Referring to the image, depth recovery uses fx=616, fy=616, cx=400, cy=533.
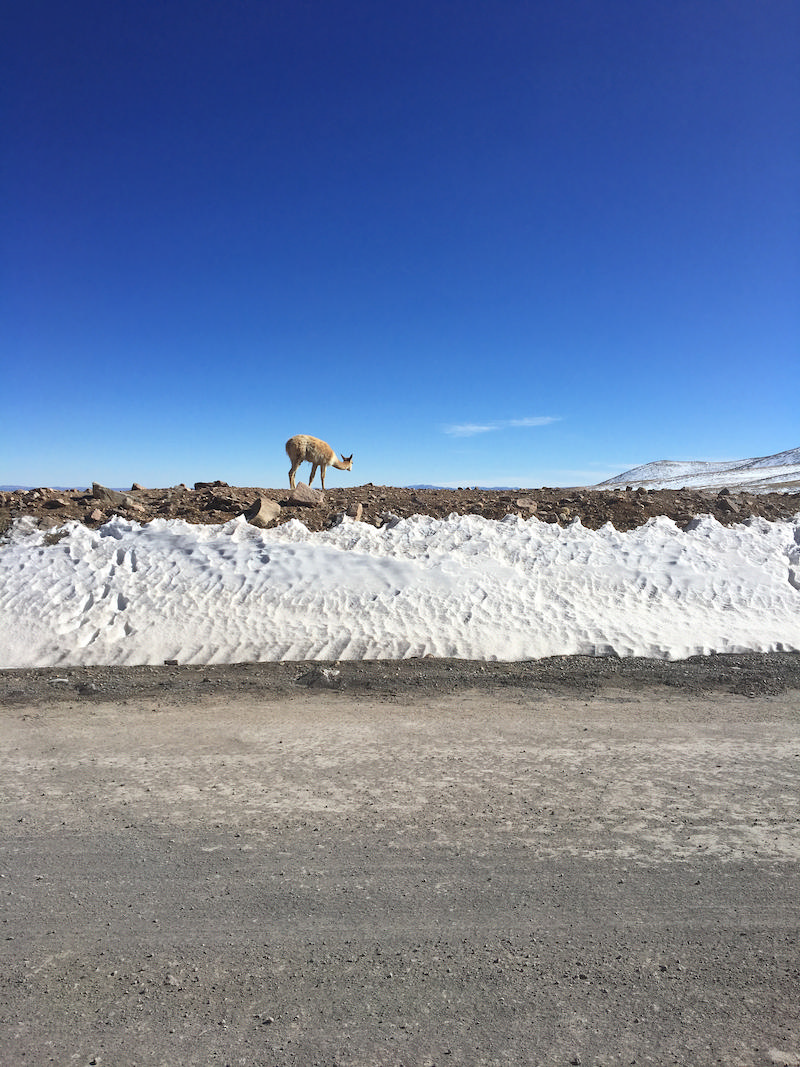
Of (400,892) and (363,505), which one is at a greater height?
(363,505)

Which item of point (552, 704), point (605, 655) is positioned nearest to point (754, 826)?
point (552, 704)

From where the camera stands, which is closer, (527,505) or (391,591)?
(391,591)

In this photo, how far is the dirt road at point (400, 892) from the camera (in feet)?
9.47

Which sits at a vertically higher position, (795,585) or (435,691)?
(795,585)

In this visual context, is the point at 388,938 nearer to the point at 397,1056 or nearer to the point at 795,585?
the point at 397,1056

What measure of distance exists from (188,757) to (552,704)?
4.13m

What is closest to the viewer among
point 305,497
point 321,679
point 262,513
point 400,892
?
point 400,892

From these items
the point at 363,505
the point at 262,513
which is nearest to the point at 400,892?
the point at 262,513

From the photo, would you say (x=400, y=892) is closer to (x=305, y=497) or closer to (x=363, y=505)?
(x=363, y=505)

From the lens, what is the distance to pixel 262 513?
483 inches

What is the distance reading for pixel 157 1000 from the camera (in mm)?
3057

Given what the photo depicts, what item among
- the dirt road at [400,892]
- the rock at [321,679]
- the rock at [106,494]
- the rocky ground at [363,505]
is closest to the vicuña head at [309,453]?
the rocky ground at [363,505]

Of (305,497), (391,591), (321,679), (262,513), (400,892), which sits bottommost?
(400,892)

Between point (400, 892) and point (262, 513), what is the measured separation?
923 centimetres
